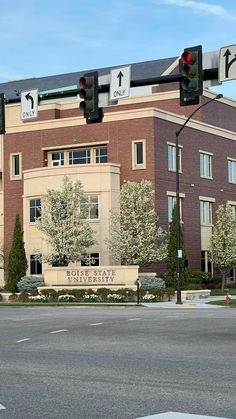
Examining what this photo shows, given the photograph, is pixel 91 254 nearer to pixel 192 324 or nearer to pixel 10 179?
pixel 10 179

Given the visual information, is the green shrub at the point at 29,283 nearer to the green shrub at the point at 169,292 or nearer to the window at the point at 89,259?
the window at the point at 89,259

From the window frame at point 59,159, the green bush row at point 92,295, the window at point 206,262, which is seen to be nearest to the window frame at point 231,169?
the window at point 206,262

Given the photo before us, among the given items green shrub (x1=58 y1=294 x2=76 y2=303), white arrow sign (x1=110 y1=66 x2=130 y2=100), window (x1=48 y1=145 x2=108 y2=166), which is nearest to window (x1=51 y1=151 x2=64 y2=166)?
window (x1=48 y1=145 x2=108 y2=166)

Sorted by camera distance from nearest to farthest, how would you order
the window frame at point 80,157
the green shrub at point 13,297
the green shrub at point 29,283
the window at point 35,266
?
the green shrub at point 13,297
the green shrub at point 29,283
the window at point 35,266
the window frame at point 80,157

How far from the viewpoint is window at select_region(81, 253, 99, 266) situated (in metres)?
49.1

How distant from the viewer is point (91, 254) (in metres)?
51.4

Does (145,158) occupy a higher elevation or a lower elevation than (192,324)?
higher

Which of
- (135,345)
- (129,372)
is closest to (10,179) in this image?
(135,345)

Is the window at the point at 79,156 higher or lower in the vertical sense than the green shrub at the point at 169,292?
higher

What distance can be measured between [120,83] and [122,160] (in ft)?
119

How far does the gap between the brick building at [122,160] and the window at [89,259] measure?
1.23ft

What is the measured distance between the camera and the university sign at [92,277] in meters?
43.4

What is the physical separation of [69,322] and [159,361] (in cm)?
1102

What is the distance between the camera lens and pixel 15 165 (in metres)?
57.9
